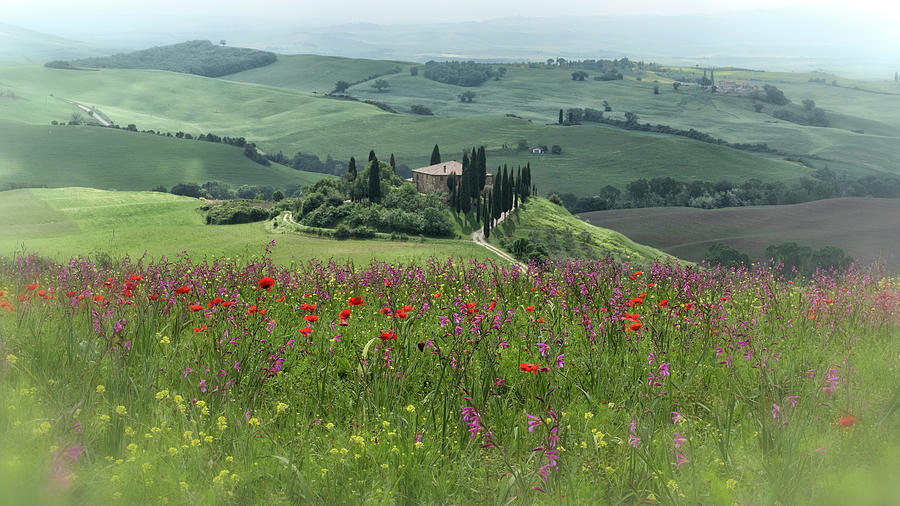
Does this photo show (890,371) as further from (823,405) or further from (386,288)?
(386,288)

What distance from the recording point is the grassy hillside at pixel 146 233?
67938 mm

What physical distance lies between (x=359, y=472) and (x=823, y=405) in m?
4.34

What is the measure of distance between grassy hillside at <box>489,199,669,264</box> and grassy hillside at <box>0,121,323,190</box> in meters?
88.8

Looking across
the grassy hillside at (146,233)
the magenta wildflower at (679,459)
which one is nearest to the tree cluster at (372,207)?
the grassy hillside at (146,233)

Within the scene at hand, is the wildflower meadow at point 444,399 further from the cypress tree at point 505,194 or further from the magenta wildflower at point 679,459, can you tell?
the cypress tree at point 505,194

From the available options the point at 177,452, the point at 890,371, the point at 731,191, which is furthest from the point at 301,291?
the point at 731,191

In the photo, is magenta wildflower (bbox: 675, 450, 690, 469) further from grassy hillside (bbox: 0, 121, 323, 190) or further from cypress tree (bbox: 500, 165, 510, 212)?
grassy hillside (bbox: 0, 121, 323, 190)

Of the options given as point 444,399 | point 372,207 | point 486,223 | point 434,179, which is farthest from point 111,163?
point 444,399

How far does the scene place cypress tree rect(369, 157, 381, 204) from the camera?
97375 millimetres

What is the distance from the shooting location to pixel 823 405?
20.9 feet

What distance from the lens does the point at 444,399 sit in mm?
6430

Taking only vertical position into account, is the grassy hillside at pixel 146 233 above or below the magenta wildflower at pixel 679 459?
below

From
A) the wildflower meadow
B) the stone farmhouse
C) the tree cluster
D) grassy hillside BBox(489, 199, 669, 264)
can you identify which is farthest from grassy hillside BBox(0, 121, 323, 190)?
the wildflower meadow

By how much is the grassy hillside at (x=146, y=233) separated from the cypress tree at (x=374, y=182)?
15.3 m
